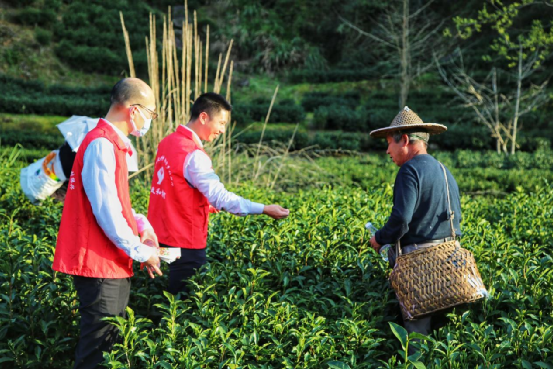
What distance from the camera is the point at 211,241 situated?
410 centimetres

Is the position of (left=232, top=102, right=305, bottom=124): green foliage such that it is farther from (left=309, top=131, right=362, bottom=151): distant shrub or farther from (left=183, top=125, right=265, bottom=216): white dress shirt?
(left=183, top=125, right=265, bottom=216): white dress shirt

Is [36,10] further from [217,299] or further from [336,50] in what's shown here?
[217,299]

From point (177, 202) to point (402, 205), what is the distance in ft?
4.49

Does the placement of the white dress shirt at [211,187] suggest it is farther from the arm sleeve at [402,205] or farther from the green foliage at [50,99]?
the green foliage at [50,99]

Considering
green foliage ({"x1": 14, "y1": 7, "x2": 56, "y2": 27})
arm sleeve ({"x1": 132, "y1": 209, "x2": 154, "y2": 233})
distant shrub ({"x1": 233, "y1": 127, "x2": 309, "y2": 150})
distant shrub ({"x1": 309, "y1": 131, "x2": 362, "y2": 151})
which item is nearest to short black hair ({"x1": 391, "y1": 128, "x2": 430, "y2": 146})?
arm sleeve ({"x1": 132, "y1": 209, "x2": 154, "y2": 233})

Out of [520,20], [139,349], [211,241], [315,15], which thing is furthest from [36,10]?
[139,349]

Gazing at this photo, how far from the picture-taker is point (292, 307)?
293cm

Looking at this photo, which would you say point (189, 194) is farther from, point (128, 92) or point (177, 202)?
point (128, 92)

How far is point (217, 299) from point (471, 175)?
7.49m

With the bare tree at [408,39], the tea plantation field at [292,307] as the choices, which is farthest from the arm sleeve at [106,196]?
the bare tree at [408,39]

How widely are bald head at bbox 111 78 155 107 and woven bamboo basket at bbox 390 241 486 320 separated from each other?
61.2 inches

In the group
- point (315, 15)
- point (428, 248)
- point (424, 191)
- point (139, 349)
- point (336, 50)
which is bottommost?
point (139, 349)

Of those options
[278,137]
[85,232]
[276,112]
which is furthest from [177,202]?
[276,112]

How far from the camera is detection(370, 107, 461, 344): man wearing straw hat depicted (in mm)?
2877
